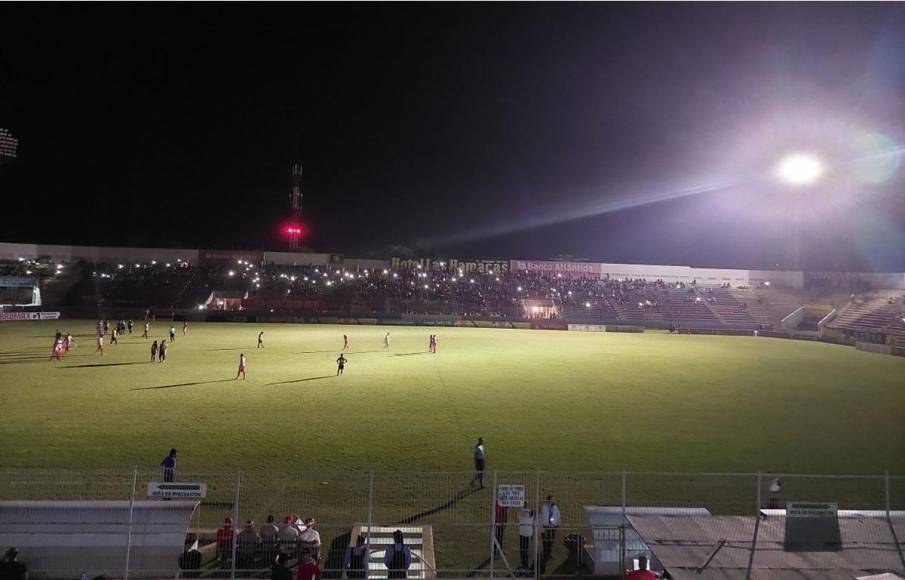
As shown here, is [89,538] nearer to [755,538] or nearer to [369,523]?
[369,523]

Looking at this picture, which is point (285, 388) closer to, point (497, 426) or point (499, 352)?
point (497, 426)

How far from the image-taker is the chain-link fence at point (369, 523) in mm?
8062

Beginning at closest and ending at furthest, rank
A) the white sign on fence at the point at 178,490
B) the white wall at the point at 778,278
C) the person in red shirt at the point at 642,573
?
the person in red shirt at the point at 642,573
the white sign on fence at the point at 178,490
the white wall at the point at 778,278

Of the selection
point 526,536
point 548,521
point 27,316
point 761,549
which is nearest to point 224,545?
point 526,536

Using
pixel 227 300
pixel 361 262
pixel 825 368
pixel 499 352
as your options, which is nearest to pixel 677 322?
pixel 825 368

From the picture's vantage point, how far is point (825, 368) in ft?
108

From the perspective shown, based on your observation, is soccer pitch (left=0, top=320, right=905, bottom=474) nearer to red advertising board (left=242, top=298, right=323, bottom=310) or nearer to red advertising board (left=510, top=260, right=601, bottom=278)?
red advertising board (left=242, top=298, right=323, bottom=310)

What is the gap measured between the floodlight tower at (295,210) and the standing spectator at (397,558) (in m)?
89.2

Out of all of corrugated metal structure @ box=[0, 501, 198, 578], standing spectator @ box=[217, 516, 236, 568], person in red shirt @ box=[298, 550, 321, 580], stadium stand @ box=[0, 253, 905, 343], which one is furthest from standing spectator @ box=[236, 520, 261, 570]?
stadium stand @ box=[0, 253, 905, 343]

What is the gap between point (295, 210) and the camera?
303ft

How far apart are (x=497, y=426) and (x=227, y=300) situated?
57.9 m

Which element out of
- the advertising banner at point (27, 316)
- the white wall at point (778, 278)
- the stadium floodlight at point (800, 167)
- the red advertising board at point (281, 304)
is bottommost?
the advertising banner at point (27, 316)

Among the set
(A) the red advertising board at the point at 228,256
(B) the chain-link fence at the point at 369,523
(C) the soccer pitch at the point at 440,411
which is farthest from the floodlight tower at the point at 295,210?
(B) the chain-link fence at the point at 369,523

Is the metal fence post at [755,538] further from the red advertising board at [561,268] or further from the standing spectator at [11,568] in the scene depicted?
the red advertising board at [561,268]
